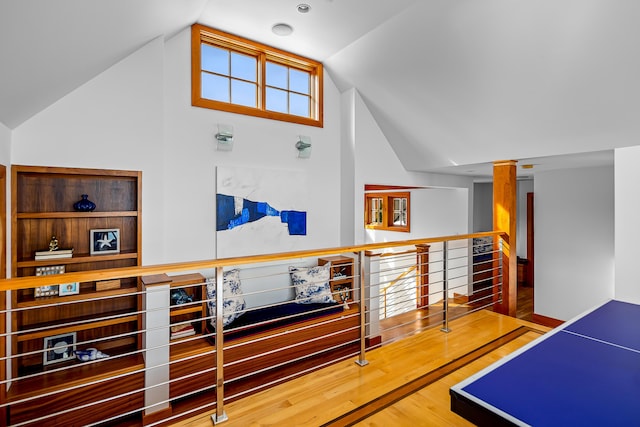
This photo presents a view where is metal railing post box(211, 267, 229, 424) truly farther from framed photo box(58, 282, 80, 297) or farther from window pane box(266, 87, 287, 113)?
window pane box(266, 87, 287, 113)

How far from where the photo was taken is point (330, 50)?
151 inches

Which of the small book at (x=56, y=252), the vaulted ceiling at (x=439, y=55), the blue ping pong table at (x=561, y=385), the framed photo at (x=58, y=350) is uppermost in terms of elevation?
the vaulted ceiling at (x=439, y=55)

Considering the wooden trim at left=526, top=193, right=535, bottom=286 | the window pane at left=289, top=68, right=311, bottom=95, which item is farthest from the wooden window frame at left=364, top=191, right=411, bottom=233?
the window pane at left=289, top=68, right=311, bottom=95

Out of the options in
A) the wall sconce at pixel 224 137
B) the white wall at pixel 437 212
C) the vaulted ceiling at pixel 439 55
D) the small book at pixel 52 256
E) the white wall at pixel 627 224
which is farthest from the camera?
the white wall at pixel 437 212

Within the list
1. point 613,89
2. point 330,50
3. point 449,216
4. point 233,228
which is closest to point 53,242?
point 233,228

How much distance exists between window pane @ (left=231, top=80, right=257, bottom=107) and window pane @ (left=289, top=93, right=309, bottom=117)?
47cm

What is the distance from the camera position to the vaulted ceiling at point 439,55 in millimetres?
2010

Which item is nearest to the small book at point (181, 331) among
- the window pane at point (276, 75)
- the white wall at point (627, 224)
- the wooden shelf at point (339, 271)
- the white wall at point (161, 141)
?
the white wall at point (161, 141)

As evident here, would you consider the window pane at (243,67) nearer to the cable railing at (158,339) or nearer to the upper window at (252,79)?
the upper window at (252,79)

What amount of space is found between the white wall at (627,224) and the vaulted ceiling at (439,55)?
17cm

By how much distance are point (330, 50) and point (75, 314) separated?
353cm

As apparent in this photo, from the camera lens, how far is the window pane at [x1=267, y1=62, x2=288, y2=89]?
402 cm

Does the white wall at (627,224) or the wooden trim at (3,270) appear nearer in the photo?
the wooden trim at (3,270)

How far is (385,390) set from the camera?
199 centimetres
